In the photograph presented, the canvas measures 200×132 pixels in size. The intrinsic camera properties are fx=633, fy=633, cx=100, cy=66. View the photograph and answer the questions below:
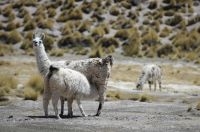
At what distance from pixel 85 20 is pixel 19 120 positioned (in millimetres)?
40328

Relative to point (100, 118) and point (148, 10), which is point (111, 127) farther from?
point (148, 10)

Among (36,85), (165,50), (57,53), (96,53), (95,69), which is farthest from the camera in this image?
(165,50)

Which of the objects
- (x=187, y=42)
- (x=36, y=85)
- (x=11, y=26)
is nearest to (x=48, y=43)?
(x=11, y=26)

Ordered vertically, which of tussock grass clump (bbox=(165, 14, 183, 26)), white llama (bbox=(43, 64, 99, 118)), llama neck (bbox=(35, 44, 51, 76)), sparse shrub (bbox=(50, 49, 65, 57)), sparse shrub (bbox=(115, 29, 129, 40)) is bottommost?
sparse shrub (bbox=(50, 49, 65, 57))

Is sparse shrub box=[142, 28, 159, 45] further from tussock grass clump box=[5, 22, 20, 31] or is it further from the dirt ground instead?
the dirt ground

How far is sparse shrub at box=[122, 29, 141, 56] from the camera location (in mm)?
44875

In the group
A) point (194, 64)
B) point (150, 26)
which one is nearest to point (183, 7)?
point (150, 26)

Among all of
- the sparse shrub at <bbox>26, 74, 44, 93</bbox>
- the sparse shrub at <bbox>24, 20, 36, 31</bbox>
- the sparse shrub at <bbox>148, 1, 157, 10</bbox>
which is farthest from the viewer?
the sparse shrub at <bbox>148, 1, 157, 10</bbox>

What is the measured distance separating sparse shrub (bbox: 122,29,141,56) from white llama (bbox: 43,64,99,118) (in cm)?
2770

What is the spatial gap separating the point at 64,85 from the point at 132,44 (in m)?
30.9

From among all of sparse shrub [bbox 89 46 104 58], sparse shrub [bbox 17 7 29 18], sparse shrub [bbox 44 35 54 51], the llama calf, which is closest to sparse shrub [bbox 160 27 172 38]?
sparse shrub [bbox 89 46 104 58]

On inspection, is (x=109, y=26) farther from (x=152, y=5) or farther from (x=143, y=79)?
(x=143, y=79)

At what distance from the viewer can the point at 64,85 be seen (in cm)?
1602

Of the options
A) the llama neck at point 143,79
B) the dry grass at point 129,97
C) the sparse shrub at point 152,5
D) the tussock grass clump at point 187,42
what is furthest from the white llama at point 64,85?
the sparse shrub at point 152,5
